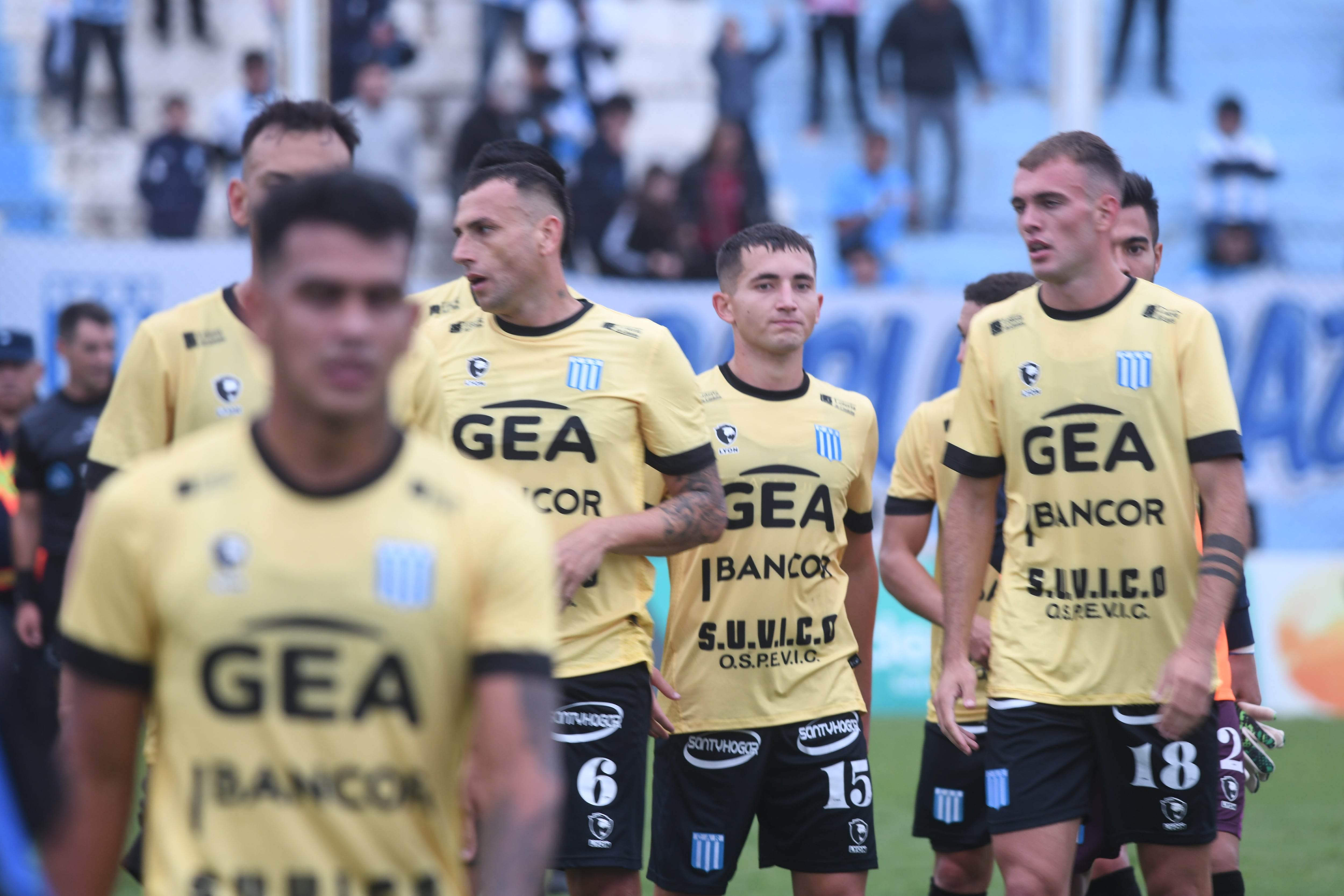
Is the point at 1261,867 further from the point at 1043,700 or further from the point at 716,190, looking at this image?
the point at 716,190

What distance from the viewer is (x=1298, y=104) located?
18.4 m

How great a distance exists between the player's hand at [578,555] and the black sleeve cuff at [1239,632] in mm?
2211

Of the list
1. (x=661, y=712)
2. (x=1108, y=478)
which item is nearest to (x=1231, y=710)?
(x=1108, y=478)

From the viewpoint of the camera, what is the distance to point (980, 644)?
584 centimetres

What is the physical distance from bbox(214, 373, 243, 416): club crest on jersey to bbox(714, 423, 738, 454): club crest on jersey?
189 centimetres

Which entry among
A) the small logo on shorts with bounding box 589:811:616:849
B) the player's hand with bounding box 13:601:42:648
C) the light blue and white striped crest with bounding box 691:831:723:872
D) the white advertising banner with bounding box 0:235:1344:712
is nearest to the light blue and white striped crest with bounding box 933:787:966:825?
the light blue and white striped crest with bounding box 691:831:723:872

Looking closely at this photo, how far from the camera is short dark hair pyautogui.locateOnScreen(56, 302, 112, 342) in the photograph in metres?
8.71

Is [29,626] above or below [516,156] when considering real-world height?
below

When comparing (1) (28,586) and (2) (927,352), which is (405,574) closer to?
(1) (28,586)

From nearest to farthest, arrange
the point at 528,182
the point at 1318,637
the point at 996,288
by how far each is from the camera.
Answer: the point at 528,182 < the point at 996,288 < the point at 1318,637

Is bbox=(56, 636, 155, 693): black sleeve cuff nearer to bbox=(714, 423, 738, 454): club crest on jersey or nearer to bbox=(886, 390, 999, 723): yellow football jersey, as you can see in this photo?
bbox=(714, 423, 738, 454): club crest on jersey

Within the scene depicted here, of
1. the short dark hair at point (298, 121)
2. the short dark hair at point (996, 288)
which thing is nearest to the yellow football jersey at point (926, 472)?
the short dark hair at point (996, 288)

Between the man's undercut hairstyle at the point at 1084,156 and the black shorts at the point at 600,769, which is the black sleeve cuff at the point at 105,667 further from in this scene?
the man's undercut hairstyle at the point at 1084,156

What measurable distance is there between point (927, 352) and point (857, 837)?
8379 mm
